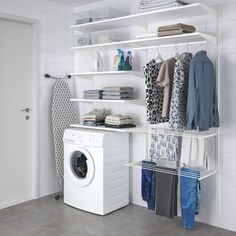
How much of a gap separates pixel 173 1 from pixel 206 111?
3.53ft

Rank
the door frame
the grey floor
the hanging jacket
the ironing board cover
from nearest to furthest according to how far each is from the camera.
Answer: the hanging jacket
the grey floor
the door frame
the ironing board cover

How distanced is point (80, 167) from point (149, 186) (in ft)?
2.78

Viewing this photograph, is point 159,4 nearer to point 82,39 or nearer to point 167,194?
point 82,39

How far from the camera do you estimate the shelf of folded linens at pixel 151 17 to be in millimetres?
3131

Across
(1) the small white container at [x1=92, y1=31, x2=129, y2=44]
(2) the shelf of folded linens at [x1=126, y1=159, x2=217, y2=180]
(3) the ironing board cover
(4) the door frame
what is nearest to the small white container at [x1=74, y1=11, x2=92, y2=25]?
(1) the small white container at [x1=92, y1=31, x2=129, y2=44]

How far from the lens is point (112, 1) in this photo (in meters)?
4.13

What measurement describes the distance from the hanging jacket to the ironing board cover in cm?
187

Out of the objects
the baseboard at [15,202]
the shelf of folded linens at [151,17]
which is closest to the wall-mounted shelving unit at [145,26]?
the shelf of folded linens at [151,17]

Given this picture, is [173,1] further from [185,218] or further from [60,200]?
[60,200]

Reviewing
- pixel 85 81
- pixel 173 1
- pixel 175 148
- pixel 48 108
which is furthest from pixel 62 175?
pixel 173 1

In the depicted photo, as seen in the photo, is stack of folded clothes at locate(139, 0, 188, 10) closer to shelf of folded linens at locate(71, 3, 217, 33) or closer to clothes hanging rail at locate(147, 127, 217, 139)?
shelf of folded linens at locate(71, 3, 217, 33)

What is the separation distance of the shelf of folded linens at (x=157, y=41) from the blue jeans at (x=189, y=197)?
1244mm

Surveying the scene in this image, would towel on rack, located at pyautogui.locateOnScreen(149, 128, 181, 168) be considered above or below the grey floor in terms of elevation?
above

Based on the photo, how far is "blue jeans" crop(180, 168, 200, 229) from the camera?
10.5 ft
